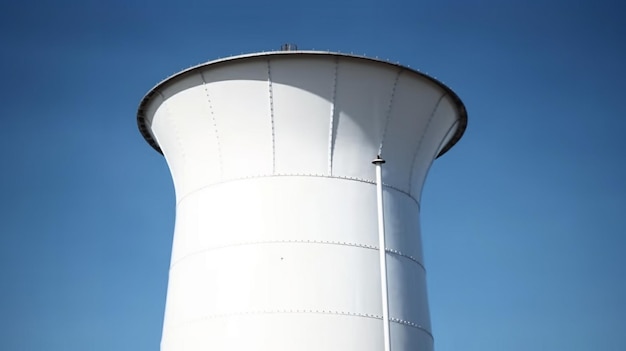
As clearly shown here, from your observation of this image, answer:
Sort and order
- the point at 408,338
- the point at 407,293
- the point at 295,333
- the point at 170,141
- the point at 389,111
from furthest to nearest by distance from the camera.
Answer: the point at 170,141
the point at 389,111
the point at 407,293
the point at 408,338
the point at 295,333

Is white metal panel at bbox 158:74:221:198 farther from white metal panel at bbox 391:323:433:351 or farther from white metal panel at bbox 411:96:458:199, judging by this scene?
white metal panel at bbox 391:323:433:351

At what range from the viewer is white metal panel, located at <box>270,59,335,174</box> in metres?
13.9

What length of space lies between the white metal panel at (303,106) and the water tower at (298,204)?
2 cm

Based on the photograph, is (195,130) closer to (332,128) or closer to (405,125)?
(332,128)

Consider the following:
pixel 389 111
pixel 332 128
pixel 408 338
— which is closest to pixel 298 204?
pixel 332 128

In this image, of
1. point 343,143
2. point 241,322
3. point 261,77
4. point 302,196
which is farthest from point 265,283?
point 261,77

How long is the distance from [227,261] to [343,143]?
3.11m

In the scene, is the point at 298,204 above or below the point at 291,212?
Answer: above

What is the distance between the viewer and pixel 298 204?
1360cm

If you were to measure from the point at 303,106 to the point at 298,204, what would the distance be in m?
1.88

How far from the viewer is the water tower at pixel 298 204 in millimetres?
13047

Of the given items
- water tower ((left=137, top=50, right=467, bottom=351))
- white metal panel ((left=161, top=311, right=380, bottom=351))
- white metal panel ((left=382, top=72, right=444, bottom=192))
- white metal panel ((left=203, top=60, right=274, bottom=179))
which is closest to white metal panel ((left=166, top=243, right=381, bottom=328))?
water tower ((left=137, top=50, right=467, bottom=351))

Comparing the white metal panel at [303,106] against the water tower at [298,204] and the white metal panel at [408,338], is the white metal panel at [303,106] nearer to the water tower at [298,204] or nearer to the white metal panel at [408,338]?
the water tower at [298,204]

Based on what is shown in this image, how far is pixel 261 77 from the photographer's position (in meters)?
14.1
